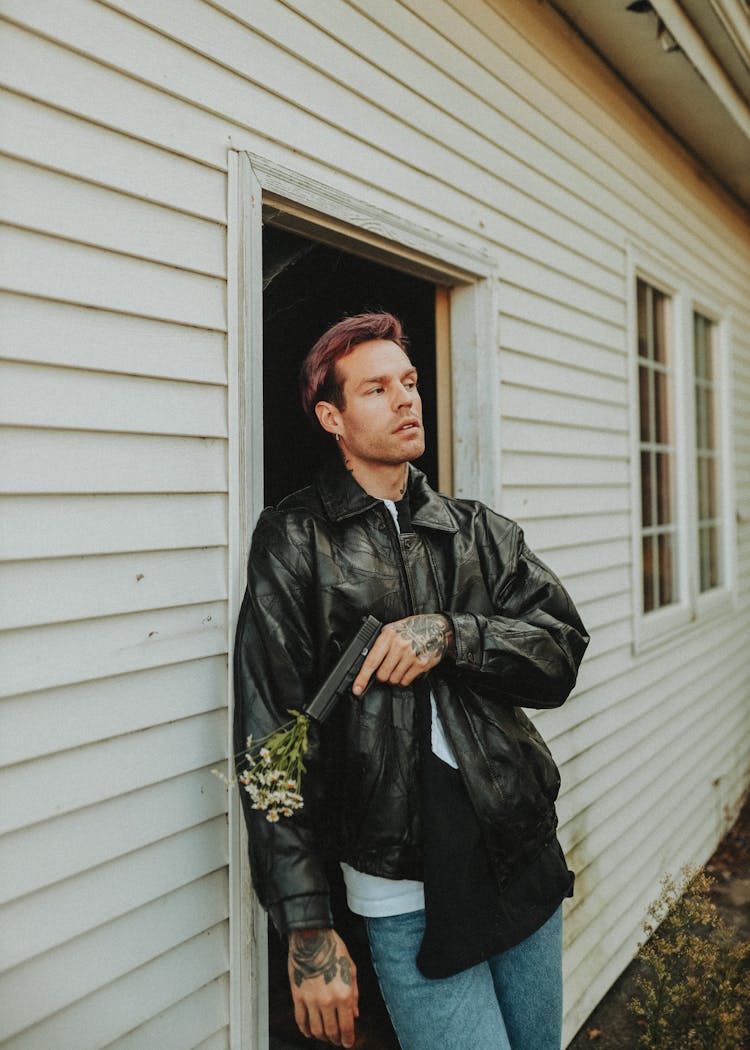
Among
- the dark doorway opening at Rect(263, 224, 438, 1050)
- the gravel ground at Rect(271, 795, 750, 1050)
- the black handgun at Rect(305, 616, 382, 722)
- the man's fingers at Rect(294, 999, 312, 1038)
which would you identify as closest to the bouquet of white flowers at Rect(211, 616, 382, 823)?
the black handgun at Rect(305, 616, 382, 722)

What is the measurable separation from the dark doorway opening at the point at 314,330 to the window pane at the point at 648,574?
6.37ft

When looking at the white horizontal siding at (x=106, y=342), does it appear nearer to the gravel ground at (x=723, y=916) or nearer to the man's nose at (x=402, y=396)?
the man's nose at (x=402, y=396)

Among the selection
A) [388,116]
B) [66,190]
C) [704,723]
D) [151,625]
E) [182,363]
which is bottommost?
[704,723]

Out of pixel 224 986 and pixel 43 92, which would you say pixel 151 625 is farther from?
pixel 43 92

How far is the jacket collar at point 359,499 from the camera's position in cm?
187

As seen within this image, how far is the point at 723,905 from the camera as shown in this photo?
4.50 meters

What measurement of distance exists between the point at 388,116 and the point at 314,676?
1.76 metres

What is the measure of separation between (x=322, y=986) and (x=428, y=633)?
732 mm

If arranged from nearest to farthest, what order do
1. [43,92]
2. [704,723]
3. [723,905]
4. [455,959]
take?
[43,92]
[455,959]
[723,905]
[704,723]

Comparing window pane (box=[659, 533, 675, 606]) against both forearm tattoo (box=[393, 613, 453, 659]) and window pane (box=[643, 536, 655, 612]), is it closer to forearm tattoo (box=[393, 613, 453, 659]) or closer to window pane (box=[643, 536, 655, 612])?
window pane (box=[643, 536, 655, 612])

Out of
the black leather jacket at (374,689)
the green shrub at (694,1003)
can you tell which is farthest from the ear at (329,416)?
the green shrub at (694,1003)

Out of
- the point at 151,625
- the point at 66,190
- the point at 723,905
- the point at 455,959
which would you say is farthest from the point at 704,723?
the point at 66,190

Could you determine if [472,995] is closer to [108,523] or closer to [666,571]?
[108,523]

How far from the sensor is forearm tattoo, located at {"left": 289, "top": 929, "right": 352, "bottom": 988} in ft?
5.26
